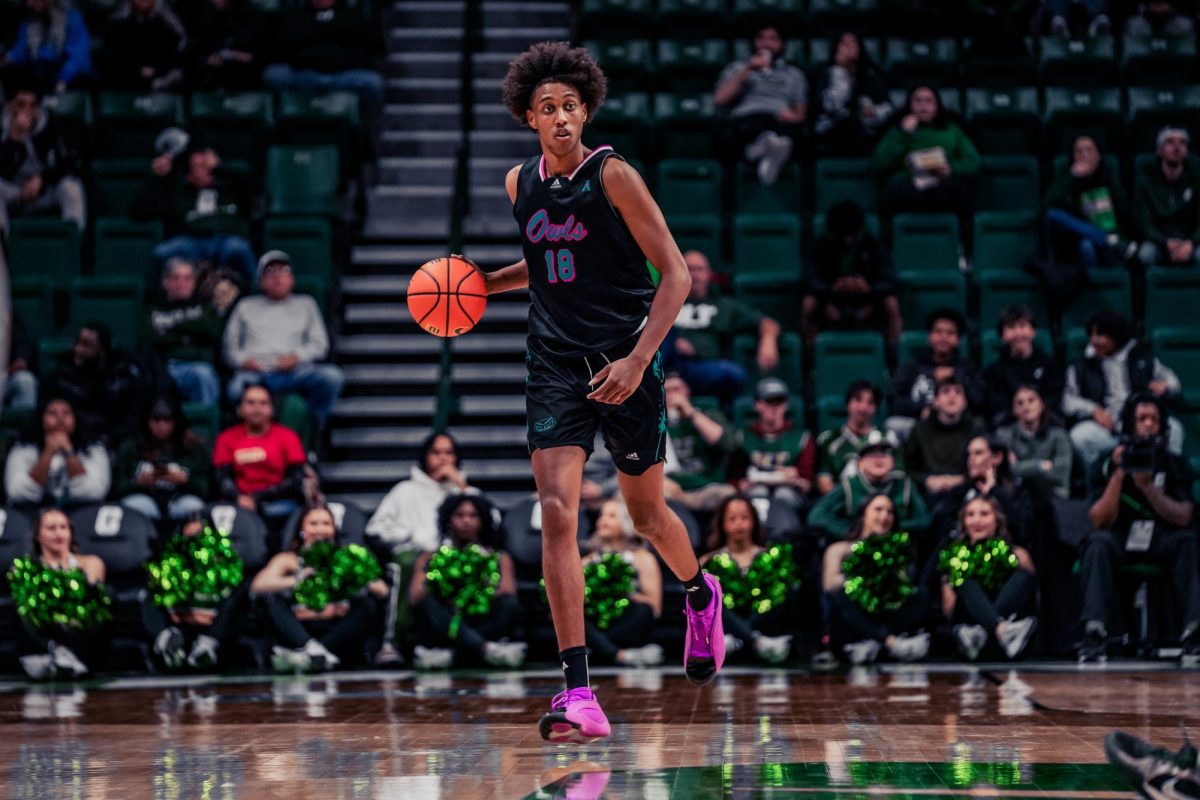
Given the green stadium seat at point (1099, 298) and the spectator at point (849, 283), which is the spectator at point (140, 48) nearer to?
the spectator at point (849, 283)

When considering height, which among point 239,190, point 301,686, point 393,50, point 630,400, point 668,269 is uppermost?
point 393,50

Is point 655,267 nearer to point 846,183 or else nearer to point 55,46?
point 846,183

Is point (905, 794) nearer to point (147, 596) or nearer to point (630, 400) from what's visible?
point (630, 400)

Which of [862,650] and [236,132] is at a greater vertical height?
[236,132]

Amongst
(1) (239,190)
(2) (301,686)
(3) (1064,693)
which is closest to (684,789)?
(3) (1064,693)

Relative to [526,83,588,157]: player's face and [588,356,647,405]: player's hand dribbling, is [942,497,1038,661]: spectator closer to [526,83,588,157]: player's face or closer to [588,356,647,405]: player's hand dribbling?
[588,356,647,405]: player's hand dribbling

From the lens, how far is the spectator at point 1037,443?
361 inches

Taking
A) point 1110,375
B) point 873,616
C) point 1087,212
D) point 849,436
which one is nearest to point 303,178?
point 849,436

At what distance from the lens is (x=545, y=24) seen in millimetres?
13906

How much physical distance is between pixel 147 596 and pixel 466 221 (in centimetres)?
435

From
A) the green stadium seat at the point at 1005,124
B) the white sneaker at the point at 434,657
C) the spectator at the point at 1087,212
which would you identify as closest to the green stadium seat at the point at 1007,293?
the spectator at the point at 1087,212

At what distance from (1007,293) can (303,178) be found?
4.79 metres

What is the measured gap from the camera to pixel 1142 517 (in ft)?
28.8

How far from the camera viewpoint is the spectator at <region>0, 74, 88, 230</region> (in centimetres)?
1151
